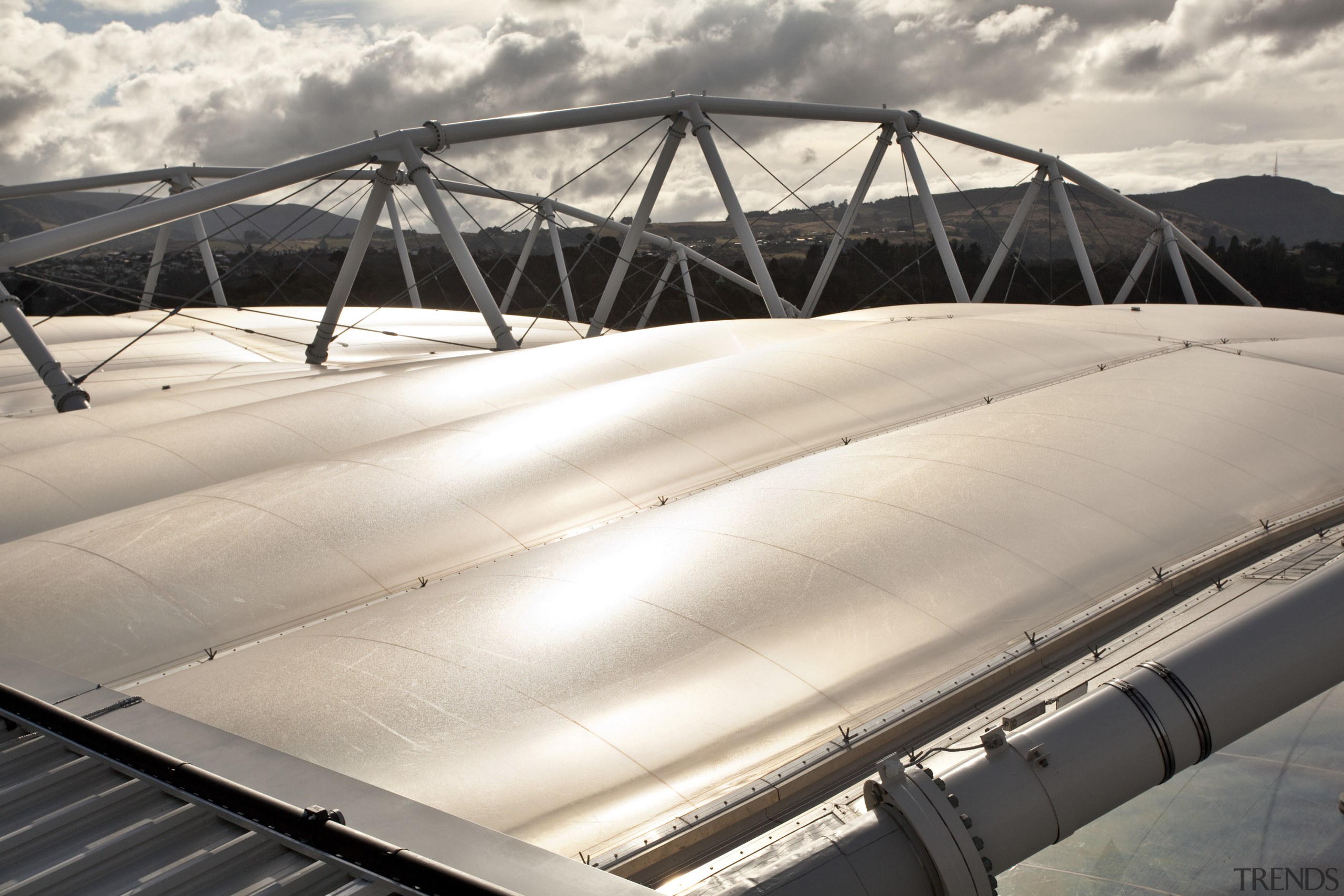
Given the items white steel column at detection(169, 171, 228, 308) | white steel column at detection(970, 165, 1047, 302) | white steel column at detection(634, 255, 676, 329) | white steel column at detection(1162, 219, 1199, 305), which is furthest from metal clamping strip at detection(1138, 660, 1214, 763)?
white steel column at detection(1162, 219, 1199, 305)

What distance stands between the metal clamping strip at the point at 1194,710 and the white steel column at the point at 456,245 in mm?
30309

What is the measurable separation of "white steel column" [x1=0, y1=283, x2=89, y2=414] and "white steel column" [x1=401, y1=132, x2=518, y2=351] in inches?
495

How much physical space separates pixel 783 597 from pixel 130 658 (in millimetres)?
8441

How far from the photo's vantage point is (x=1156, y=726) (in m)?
9.41

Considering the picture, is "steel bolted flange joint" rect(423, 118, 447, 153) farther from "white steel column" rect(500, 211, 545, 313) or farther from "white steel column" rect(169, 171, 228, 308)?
"white steel column" rect(500, 211, 545, 313)

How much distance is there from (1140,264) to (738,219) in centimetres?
2579

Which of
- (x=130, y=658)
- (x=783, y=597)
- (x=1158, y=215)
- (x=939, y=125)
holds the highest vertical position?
(x=939, y=125)

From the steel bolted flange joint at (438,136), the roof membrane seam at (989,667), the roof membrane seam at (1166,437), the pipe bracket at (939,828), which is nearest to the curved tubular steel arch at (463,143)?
the steel bolted flange joint at (438,136)

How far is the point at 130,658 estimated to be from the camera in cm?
1412

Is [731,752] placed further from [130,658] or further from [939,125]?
[939,125]

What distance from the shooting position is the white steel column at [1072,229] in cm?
5625

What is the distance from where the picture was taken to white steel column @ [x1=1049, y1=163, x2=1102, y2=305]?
2215 inches

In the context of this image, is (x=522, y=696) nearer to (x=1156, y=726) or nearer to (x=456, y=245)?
(x=1156, y=726)

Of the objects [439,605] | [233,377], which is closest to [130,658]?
Result: [439,605]
